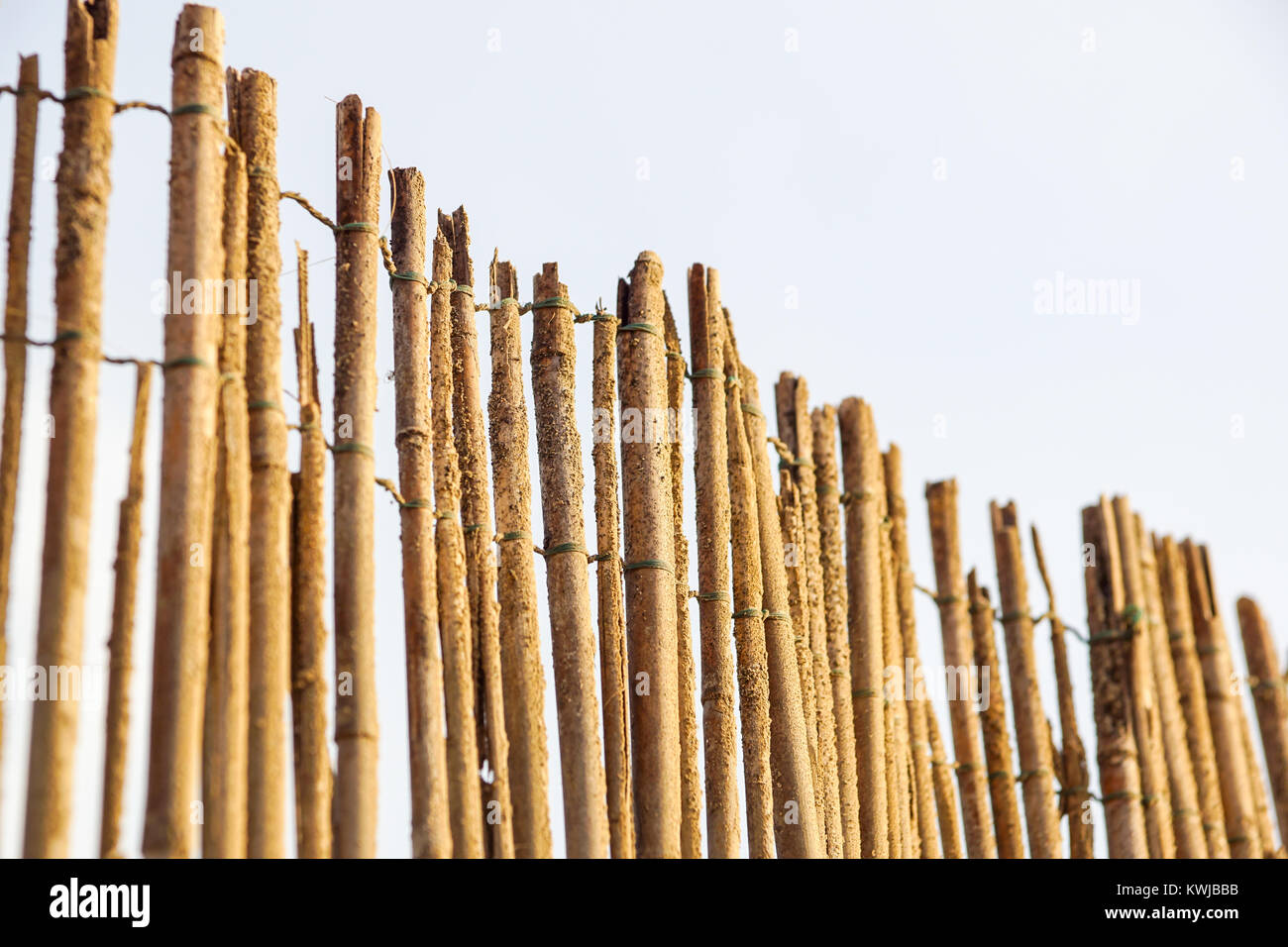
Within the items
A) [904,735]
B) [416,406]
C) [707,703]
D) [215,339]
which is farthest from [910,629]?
[215,339]

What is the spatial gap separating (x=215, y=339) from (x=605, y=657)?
1559mm

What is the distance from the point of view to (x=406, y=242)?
14.7 feet

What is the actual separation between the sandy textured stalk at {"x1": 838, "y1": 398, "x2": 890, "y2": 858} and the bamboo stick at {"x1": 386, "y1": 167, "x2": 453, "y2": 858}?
2.03m

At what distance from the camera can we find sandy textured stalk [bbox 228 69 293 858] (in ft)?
11.7

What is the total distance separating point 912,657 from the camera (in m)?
6.32

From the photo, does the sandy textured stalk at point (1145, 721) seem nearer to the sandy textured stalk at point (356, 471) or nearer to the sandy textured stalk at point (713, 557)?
the sandy textured stalk at point (713, 557)

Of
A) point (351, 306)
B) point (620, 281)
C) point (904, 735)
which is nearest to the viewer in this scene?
point (351, 306)

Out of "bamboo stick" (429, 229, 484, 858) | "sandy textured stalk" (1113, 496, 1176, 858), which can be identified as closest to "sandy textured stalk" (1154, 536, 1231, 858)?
"sandy textured stalk" (1113, 496, 1176, 858)

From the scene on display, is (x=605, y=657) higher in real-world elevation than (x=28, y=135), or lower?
lower

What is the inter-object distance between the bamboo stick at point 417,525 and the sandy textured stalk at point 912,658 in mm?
2479

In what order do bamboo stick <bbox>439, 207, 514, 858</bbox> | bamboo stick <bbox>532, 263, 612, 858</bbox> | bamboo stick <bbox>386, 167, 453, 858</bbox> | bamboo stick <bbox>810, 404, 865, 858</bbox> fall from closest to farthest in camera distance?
bamboo stick <bbox>386, 167, 453, 858</bbox>
bamboo stick <bbox>439, 207, 514, 858</bbox>
bamboo stick <bbox>532, 263, 612, 858</bbox>
bamboo stick <bbox>810, 404, 865, 858</bbox>

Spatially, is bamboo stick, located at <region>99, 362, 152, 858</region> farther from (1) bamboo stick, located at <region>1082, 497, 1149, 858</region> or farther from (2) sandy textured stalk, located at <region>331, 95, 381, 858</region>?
(1) bamboo stick, located at <region>1082, 497, 1149, 858</region>

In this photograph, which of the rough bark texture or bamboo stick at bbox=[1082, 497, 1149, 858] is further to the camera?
bamboo stick at bbox=[1082, 497, 1149, 858]
